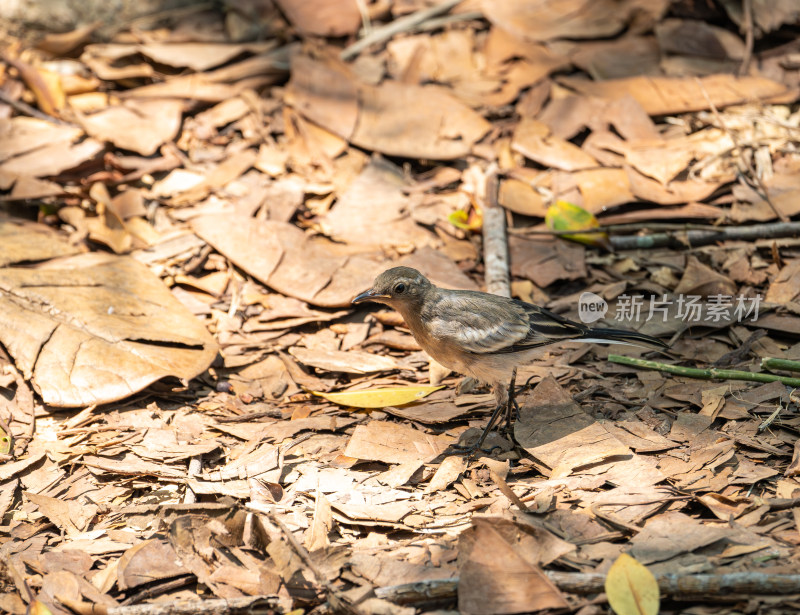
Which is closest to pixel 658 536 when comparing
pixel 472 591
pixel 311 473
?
pixel 472 591

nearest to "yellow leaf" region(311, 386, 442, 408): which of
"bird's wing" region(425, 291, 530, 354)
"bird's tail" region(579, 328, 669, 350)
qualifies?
"bird's wing" region(425, 291, 530, 354)

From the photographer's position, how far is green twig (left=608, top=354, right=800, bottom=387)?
499 centimetres

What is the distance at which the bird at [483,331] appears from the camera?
5109 millimetres

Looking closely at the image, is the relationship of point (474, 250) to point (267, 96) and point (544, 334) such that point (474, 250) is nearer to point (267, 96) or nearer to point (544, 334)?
point (544, 334)

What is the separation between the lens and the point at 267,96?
8023 millimetres

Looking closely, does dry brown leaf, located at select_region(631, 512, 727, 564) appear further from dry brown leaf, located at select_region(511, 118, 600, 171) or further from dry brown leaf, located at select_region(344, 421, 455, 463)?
dry brown leaf, located at select_region(511, 118, 600, 171)

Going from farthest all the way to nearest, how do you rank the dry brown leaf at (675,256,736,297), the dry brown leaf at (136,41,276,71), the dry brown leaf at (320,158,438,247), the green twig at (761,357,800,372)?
the dry brown leaf at (136,41,276,71)
the dry brown leaf at (320,158,438,247)
the dry brown leaf at (675,256,736,297)
the green twig at (761,357,800,372)

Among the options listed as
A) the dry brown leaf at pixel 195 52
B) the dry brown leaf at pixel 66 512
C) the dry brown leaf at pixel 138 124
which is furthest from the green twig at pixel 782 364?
the dry brown leaf at pixel 195 52

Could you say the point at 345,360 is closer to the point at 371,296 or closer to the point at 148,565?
the point at 371,296

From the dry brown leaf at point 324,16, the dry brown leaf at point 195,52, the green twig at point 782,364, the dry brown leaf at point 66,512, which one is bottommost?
the dry brown leaf at point 66,512

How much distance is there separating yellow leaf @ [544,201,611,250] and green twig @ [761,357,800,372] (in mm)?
1853

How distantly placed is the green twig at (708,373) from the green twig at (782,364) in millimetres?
60

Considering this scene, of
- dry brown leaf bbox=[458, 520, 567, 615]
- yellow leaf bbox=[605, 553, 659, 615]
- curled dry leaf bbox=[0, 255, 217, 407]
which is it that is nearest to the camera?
yellow leaf bbox=[605, 553, 659, 615]

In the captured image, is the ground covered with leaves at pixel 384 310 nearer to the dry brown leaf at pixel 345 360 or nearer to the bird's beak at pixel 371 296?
the dry brown leaf at pixel 345 360
